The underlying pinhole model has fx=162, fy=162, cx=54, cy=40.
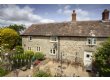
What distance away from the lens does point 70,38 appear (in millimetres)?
11500

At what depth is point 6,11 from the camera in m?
10.2

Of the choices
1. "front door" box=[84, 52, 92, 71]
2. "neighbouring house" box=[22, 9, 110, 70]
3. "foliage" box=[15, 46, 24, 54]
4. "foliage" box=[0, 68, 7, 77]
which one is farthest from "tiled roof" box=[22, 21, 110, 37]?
"foliage" box=[0, 68, 7, 77]

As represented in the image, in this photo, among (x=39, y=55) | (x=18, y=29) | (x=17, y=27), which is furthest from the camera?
(x=18, y=29)

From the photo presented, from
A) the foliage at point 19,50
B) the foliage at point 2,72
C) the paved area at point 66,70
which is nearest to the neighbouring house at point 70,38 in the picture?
the foliage at point 19,50

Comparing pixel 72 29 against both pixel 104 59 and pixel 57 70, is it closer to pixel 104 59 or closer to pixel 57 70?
pixel 57 70

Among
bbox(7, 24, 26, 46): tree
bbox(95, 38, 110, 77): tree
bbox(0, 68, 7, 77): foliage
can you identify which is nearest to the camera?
bbox(95, 38, 110, 77): tree

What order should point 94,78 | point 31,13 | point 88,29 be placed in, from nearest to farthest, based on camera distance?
point 94,78, point 31,13, point 88,29

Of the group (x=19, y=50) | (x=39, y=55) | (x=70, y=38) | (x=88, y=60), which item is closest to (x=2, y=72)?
(x=19, y=50)

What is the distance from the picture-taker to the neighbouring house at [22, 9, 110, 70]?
10633mm

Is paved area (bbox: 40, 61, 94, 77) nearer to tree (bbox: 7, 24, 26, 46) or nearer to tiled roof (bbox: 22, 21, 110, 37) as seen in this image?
tiled roof (bbox: 22, 21, 110, 37)

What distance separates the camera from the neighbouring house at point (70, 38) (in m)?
Result: 10.6

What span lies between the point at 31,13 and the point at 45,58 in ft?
10.5
